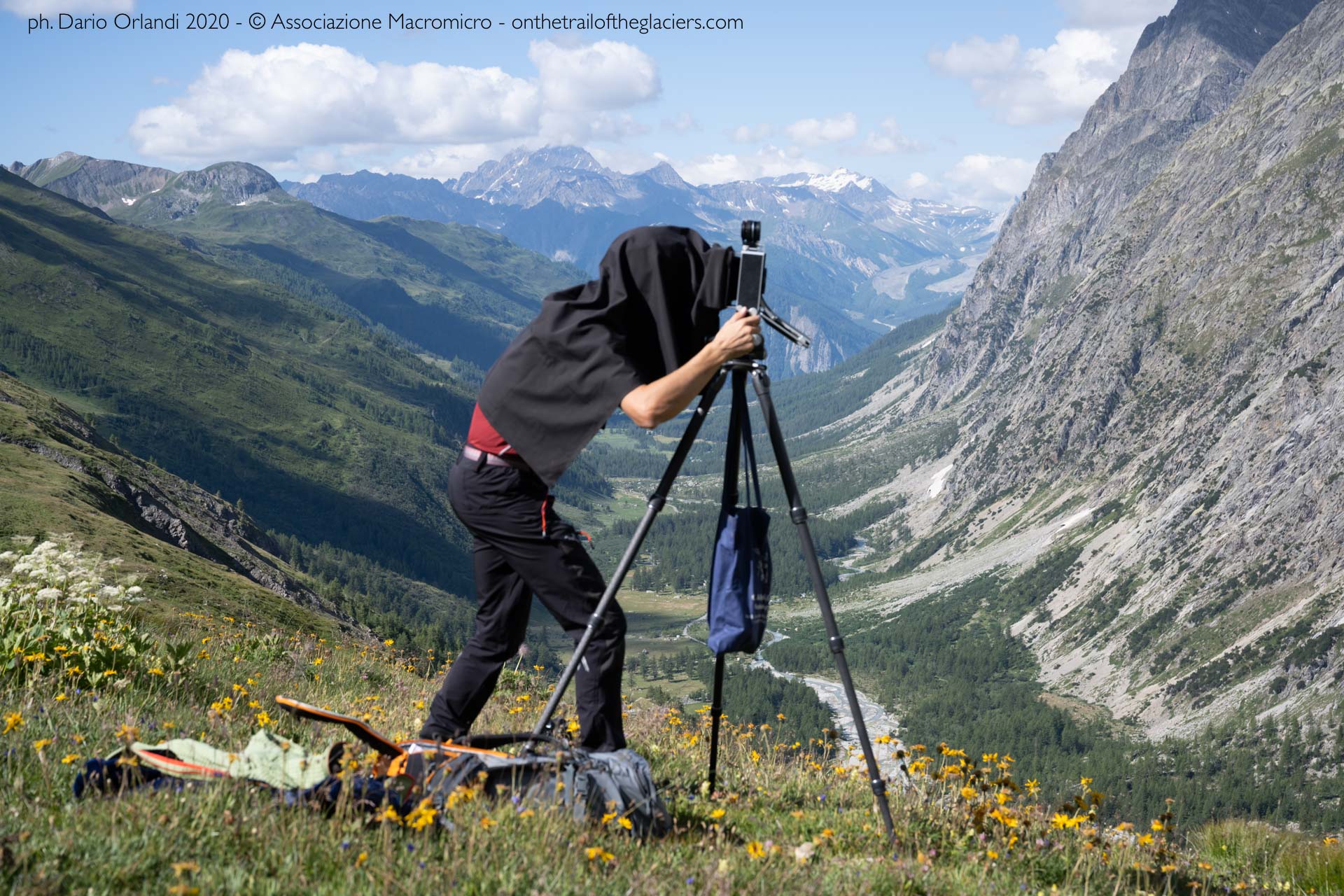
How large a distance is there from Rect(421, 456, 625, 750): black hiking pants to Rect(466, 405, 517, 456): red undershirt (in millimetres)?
114

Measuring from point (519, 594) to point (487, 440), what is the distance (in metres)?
1.20

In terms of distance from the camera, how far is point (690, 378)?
6.04m

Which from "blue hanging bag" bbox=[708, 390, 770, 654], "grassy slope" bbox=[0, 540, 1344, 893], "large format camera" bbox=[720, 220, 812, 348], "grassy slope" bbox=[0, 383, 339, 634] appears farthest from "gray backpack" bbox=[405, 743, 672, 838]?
"grassy slope" bbox=[0, 383, 339, 634]

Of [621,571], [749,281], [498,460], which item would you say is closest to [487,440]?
[498,460]

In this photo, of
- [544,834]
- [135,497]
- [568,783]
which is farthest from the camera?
[135,497]

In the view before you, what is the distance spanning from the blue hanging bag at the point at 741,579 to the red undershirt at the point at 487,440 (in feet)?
5.31

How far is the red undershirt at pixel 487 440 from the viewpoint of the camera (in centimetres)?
685

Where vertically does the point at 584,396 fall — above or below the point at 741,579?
above

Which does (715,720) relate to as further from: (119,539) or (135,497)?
(135,497)

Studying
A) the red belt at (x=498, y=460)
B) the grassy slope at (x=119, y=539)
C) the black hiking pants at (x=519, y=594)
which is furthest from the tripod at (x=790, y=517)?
the grassy slope at (x=119, y=539)

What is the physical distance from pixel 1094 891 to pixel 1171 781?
16789 centimetres

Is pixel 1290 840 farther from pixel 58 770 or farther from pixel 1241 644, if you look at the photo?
pixel 1241 644

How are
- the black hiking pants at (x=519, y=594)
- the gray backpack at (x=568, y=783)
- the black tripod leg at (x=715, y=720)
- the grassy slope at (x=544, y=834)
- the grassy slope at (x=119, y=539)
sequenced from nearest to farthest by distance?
1. the grassy slope at (x=544, y=834)
2. the gray backpack at (x=568, y=783)
3. the black hiking pants at (x=519, y=594)
4. the black tripod leg at (x=715, y=720)
5. the grassy slope at (x=119, y=539)

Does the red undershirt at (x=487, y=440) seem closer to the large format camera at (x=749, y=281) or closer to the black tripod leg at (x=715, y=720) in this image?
the large format camera at (x=749, y=281)
